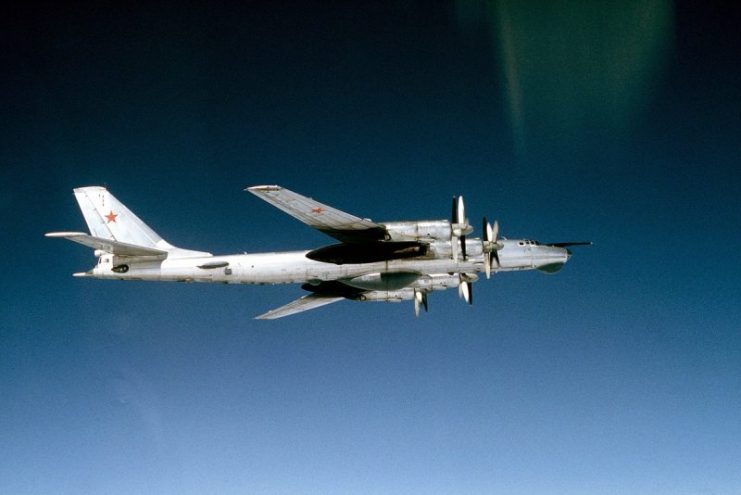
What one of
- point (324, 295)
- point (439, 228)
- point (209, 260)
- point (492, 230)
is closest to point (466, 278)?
point (492, 230)

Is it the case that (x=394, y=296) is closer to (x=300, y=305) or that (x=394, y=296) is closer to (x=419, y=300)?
(x=419, y=300)

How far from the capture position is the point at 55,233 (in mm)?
20141

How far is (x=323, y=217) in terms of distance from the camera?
22.5 meters

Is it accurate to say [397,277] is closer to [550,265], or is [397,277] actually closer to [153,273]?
[550,265]

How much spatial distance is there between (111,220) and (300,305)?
9989 mm

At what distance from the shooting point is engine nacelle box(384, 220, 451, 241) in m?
23.5

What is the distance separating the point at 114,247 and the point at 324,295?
10596 millimetres

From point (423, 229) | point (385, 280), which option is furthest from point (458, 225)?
point (385, 280)

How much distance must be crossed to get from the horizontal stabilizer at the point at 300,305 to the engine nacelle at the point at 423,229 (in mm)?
7628

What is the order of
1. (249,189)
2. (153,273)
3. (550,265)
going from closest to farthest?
(249,189), (153,273), (550,265)

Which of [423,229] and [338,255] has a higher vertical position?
[423,229]

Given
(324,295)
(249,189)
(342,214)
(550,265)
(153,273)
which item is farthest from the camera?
(324,295)

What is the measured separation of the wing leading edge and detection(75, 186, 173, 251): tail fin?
8158 mm

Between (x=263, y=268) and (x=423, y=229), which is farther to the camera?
(x=263, y=268)
